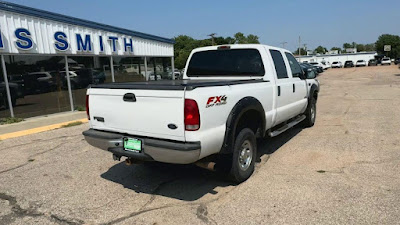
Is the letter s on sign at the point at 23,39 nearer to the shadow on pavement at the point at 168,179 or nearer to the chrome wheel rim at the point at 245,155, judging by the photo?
the shadow on pavement at the point at 168,179

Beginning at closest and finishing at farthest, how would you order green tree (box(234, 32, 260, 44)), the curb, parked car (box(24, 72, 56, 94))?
the curb, parked car (box(24, 72, 56, 94)), green tree (box(234, 32, 260, 44))

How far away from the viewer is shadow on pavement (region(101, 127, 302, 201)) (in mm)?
4249

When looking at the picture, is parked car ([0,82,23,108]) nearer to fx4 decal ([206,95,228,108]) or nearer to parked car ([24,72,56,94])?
parked car ([24,72,56,94])

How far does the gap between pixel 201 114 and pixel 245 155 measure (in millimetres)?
1379

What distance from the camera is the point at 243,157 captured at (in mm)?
4520

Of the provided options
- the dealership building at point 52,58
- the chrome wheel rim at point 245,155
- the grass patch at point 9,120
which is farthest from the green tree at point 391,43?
the chrome wheel rim at point 245,155

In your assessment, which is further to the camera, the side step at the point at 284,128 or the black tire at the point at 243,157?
the side step at the point at 284,128

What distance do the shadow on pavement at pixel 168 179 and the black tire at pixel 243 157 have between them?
0.21m

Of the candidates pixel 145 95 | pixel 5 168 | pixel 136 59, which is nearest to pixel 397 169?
pixel 145 95

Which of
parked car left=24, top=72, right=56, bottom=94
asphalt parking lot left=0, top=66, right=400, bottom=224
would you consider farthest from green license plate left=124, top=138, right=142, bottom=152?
parked car left=24, top=72, right=56, bottom=94

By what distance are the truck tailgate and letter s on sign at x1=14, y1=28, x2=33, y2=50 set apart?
7.55m

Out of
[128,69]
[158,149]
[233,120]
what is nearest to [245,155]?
[233,120]

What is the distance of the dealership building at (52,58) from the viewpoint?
33.6ft

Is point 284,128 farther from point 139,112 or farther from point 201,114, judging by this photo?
point 139,112
